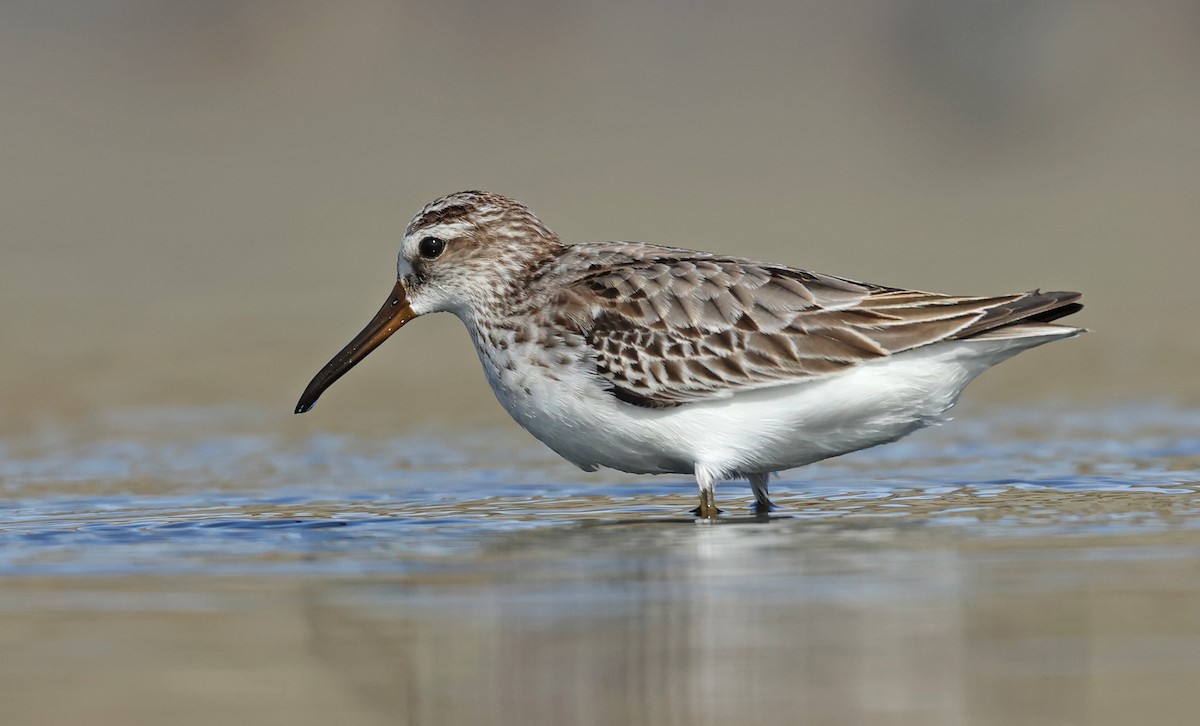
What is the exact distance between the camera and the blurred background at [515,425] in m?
7.65

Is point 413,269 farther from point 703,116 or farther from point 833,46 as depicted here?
point 833,46

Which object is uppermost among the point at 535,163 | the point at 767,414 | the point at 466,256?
the point at 535,163

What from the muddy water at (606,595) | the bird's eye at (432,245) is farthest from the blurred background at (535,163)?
the bird's eye at (432,245)

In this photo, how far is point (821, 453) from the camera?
37.7 ft

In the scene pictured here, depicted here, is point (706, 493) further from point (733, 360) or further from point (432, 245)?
point (432, 245)

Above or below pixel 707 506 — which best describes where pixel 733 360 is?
above

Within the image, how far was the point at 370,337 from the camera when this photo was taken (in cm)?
1286

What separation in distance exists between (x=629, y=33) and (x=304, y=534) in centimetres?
3189

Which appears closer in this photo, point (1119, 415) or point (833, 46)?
point (1119, 415)

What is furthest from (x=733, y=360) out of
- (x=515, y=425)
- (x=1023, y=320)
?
(x=515, y=425)

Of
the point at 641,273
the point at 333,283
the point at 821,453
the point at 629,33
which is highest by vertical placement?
the point at 629,33

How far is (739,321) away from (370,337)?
2.67m

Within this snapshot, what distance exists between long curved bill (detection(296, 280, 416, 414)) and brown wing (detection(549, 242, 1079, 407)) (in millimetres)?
1396

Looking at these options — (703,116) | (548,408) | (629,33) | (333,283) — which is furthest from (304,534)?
(629,33)
